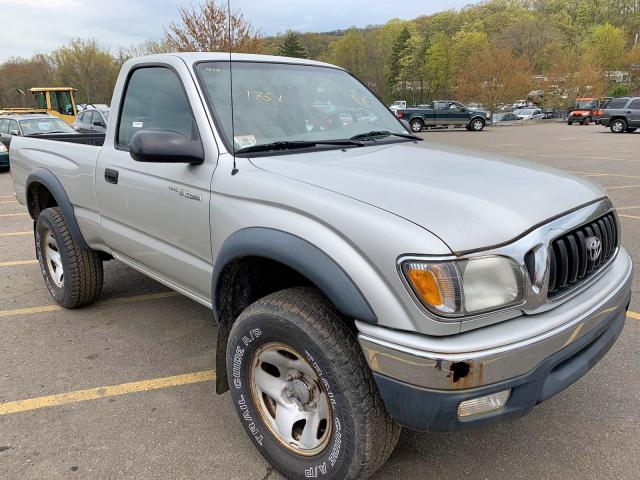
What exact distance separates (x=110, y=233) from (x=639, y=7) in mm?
124673

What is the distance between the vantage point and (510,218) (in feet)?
6.21

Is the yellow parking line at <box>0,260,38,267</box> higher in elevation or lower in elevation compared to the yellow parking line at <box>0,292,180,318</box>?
lower

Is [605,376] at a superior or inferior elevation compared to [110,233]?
inferior

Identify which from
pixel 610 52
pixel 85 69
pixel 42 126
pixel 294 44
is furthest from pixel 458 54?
pixel 42 126

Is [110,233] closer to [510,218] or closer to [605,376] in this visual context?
[510,218]

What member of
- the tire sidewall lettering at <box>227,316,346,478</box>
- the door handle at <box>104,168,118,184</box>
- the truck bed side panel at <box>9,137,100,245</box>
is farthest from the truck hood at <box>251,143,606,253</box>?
the truck bed side panel at <box>9,137,100,245</box>

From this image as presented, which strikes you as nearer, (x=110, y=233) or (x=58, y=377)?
(x=58, y=377)

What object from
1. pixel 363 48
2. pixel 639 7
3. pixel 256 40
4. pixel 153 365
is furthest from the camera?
pixel 639 7

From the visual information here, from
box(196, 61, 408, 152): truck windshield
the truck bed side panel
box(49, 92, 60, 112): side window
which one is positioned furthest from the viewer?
box(49, 92, 60, 112): side window

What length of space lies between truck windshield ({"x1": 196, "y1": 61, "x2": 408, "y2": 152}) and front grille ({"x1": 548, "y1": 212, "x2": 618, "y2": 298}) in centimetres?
130

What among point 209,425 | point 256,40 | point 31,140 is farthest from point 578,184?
point 256,40

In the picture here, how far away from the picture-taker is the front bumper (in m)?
1.70

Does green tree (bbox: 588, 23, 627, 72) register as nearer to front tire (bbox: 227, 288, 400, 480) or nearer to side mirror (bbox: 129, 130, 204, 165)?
side mirror (bbox: 129, 130, 204, 165)

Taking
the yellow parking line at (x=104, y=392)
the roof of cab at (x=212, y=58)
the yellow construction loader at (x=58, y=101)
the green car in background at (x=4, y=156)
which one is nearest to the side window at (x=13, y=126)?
the green car in background at (x=4, y=156)
